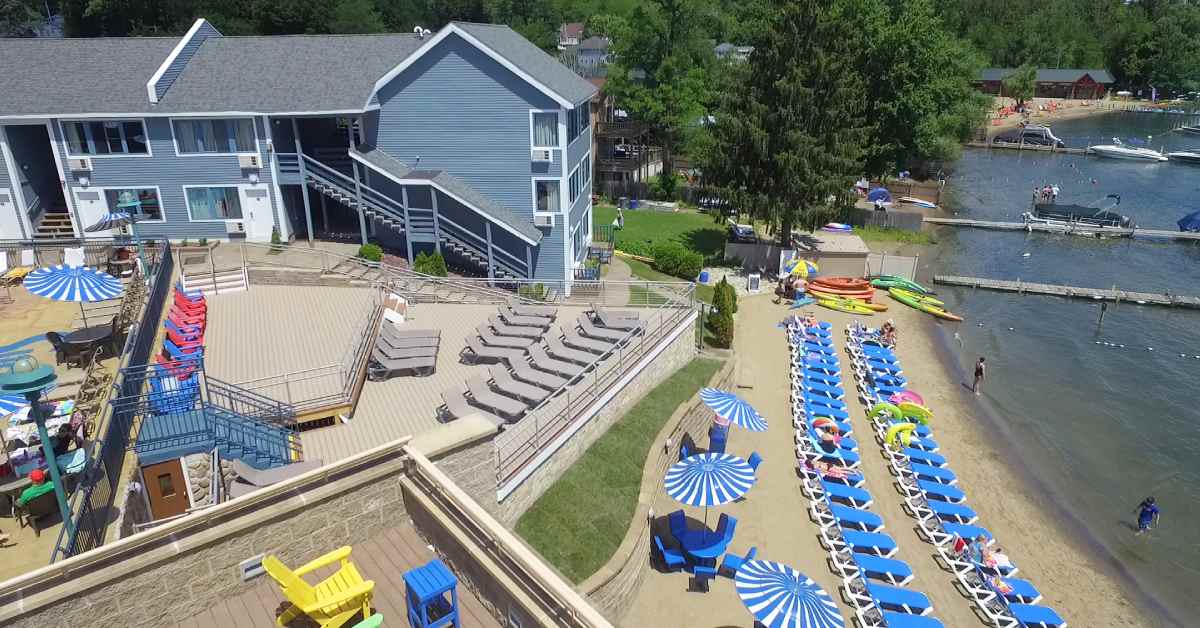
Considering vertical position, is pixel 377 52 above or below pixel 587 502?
above

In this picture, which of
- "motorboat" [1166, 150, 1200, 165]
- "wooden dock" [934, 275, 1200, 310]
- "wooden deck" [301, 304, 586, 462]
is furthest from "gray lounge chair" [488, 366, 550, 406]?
"motorboat" [1166, 150, 1200, 165]

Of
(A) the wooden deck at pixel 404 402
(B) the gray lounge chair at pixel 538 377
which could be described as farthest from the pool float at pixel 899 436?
(B) the gray lounge chair at pixel 538 377

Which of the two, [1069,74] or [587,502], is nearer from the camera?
[587,502]

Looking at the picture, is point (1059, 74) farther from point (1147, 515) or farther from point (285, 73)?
point (285, 73)

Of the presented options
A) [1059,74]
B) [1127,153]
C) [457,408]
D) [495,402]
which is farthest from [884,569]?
[1059,74]

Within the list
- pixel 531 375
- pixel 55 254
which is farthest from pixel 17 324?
pixel 531 375

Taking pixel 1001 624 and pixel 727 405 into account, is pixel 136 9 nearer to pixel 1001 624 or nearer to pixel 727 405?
pixel 727 405
